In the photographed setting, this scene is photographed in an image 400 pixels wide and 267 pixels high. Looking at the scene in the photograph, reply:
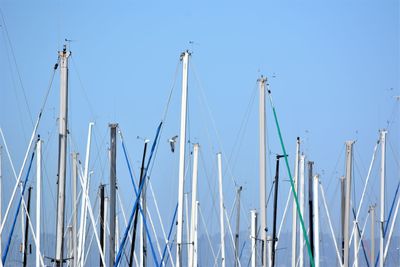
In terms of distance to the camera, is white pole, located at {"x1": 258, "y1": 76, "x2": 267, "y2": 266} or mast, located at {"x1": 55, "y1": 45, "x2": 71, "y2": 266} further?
white pole, located at {"x1": 258, "y1": 76, "x2": 267, "y2": 266}

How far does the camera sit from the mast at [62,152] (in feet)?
85.6

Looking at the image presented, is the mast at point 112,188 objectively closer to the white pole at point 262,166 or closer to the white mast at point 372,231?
the white pole at point 262,166

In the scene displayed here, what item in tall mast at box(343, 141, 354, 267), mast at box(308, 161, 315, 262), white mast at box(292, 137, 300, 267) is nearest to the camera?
tall mast at box(343, 141, 354, 267)

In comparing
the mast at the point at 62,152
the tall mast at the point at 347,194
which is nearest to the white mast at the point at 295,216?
the tall mast at the point at 347,194

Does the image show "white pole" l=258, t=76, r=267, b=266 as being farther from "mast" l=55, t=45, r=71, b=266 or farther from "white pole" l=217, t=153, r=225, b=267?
"white pole" l=217, t=153, r=225, b=267

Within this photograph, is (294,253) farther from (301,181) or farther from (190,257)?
(190,257)

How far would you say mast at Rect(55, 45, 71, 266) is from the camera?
26.1 metres

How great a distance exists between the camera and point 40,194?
34469 millimetres

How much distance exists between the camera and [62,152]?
1053 inches

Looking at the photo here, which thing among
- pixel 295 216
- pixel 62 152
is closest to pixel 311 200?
pixel 295 216

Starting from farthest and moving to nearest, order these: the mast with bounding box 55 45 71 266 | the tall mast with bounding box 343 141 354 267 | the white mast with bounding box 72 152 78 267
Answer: the white mast with bounding box 72 152 78 267 < the tall mast with bounding box 343 141 354 267 < the mast with bounding box 55 45 71 266

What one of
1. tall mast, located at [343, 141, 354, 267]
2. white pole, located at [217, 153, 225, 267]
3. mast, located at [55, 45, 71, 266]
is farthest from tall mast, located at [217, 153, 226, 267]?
mast, located at [55, 45, 71, 266]

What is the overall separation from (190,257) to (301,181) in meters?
8.68

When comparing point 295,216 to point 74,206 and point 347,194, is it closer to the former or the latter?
point 347,194
